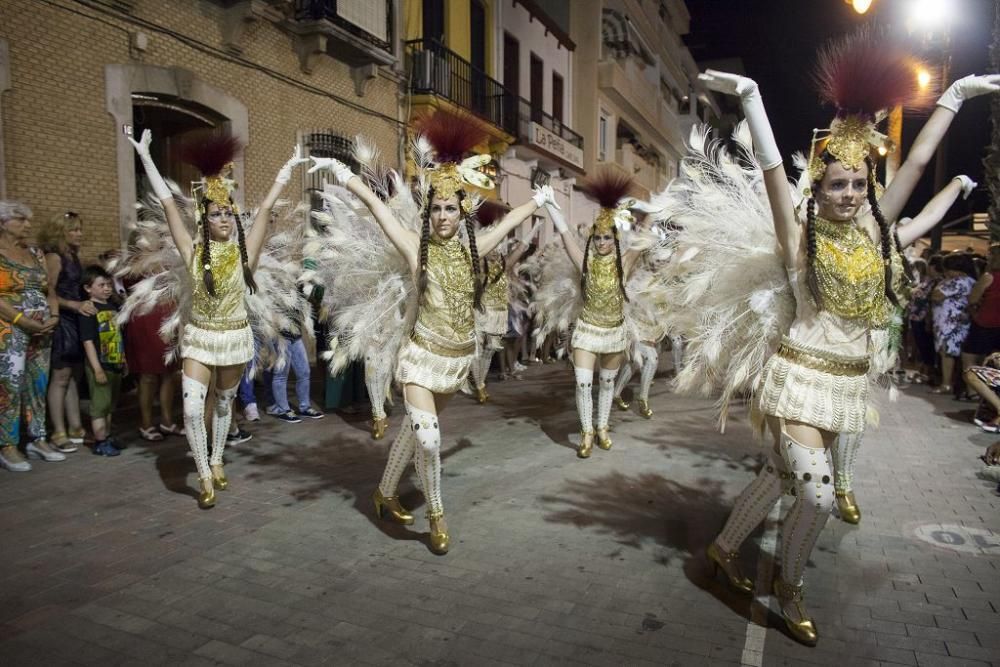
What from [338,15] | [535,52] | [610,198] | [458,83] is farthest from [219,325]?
[535,52]

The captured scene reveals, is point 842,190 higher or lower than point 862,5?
lower

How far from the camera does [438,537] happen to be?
400cm

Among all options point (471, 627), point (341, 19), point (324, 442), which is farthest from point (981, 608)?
point (341, 19)

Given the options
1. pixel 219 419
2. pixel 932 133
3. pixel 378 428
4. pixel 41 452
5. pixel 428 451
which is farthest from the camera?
pixel 378 428

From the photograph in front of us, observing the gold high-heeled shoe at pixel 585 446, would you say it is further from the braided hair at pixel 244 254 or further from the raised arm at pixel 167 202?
the raised arm at pixel 167 202

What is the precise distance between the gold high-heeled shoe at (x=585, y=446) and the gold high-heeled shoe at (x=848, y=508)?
2092 mm

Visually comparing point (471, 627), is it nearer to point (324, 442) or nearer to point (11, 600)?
point (11, 600)

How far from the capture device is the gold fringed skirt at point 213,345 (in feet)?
15.8

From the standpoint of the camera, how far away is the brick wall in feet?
25.4

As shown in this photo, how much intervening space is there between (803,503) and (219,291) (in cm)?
392

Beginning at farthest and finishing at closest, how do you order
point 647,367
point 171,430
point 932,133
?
point 647,367 → point 171,430 → point 932,133

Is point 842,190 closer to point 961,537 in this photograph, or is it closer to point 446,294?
point 446,294

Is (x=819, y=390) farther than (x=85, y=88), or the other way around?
(x=85, y=88)

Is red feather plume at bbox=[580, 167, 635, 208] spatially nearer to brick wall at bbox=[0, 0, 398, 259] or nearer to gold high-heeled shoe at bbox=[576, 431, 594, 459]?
gold high-heeled shoe at bbox=[576, 431, 594, 459]
